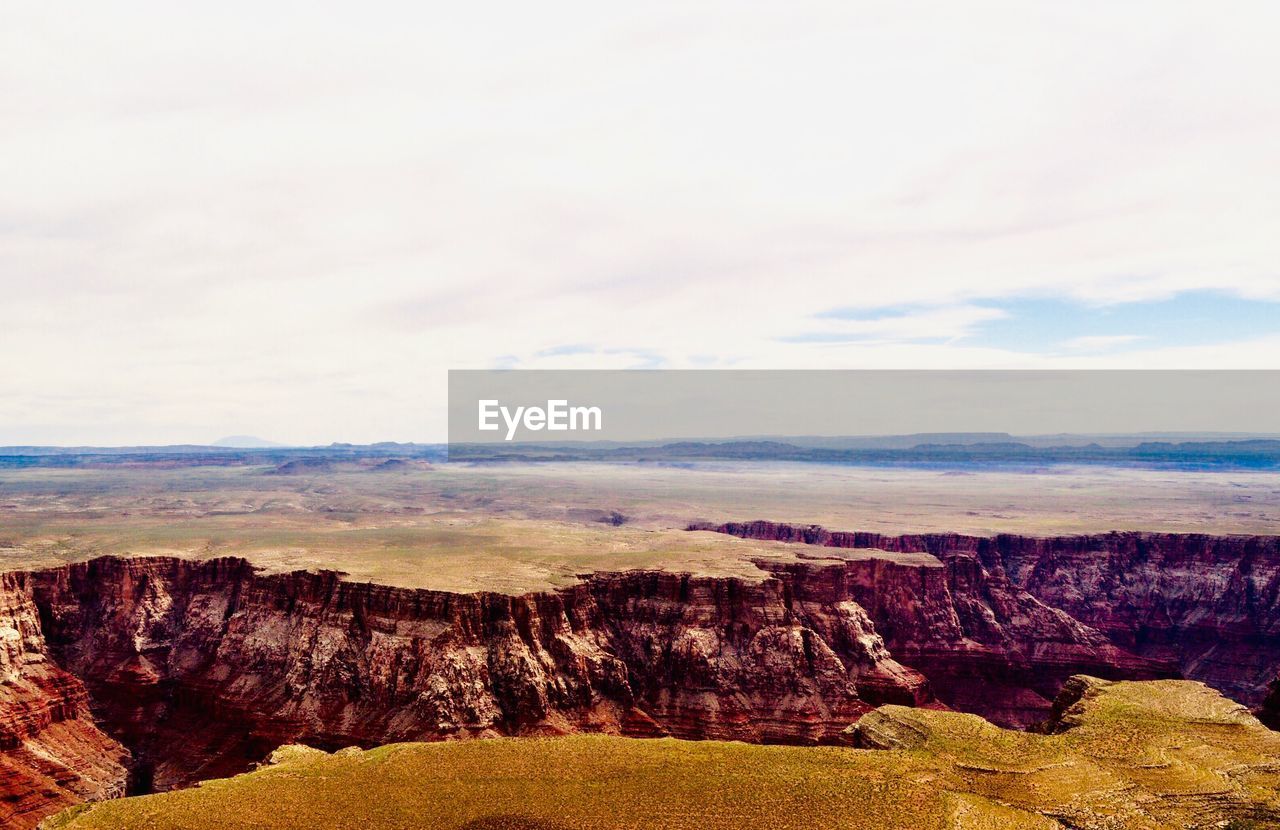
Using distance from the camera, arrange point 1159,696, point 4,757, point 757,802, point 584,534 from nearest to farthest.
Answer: point 757,802 → point 1159,696 → point 4,757 → point 584,534

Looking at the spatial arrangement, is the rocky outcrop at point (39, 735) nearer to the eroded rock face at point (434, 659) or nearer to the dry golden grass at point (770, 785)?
the eroded rock face at point (434, 659)

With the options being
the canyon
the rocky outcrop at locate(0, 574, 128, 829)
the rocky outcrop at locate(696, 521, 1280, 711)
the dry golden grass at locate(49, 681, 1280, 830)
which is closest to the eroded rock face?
the canyon

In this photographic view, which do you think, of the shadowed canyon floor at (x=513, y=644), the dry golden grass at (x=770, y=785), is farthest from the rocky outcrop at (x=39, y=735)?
the dry golden grass at (x=770, y=785)

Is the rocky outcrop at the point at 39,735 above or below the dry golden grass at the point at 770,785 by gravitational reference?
below

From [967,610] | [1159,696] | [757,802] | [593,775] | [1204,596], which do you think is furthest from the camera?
[1204,596]

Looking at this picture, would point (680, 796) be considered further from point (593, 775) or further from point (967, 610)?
point (967, 610)

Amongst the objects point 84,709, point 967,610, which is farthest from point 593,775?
point 967,610
